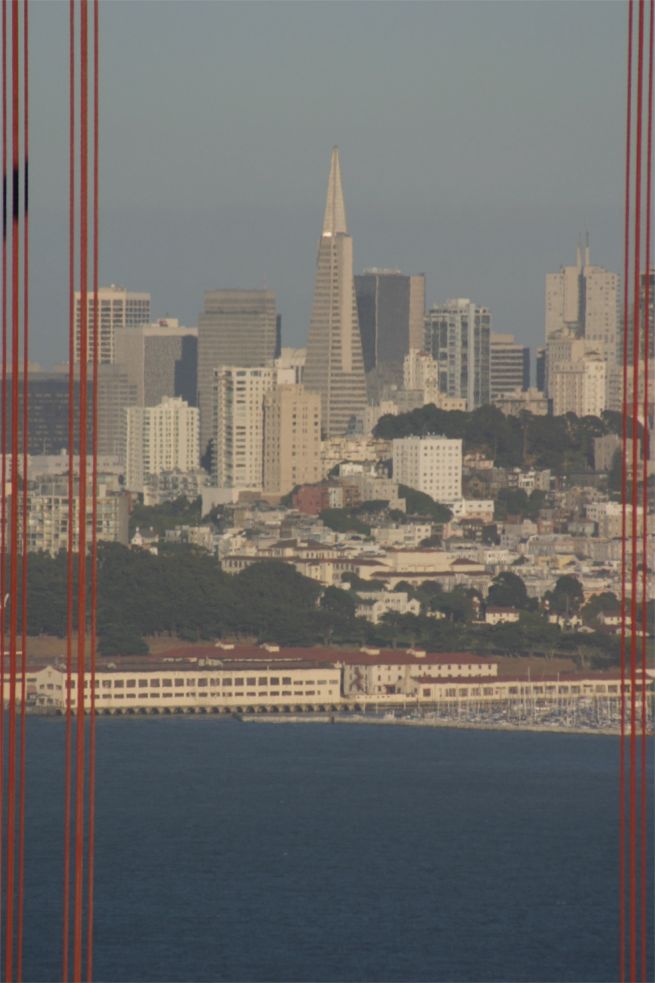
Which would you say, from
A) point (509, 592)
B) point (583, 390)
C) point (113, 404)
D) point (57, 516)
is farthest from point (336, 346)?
point (509, 592)

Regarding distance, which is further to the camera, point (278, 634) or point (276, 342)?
point (276, 342)

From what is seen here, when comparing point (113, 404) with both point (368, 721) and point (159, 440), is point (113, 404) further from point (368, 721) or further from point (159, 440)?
point (368, 721)

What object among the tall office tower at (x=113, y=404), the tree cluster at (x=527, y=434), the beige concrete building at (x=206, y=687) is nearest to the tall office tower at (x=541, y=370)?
the tree cluster at (x=527, y=434)

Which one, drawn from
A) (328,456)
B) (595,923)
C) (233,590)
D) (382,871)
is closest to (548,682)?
(233,590)

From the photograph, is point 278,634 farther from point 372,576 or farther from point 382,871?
point 382,871

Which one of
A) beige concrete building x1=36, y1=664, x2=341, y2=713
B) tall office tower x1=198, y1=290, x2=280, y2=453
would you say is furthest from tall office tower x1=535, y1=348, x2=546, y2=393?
beige concrete building x1=36, y1=664, x2=341, y2=713

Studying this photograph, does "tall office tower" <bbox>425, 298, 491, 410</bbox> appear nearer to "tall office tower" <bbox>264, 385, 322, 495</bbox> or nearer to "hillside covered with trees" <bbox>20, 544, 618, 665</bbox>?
"tall office tower" <bbox>264, 385, 322, 495</bbox>

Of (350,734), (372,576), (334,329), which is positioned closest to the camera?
(350,734)
